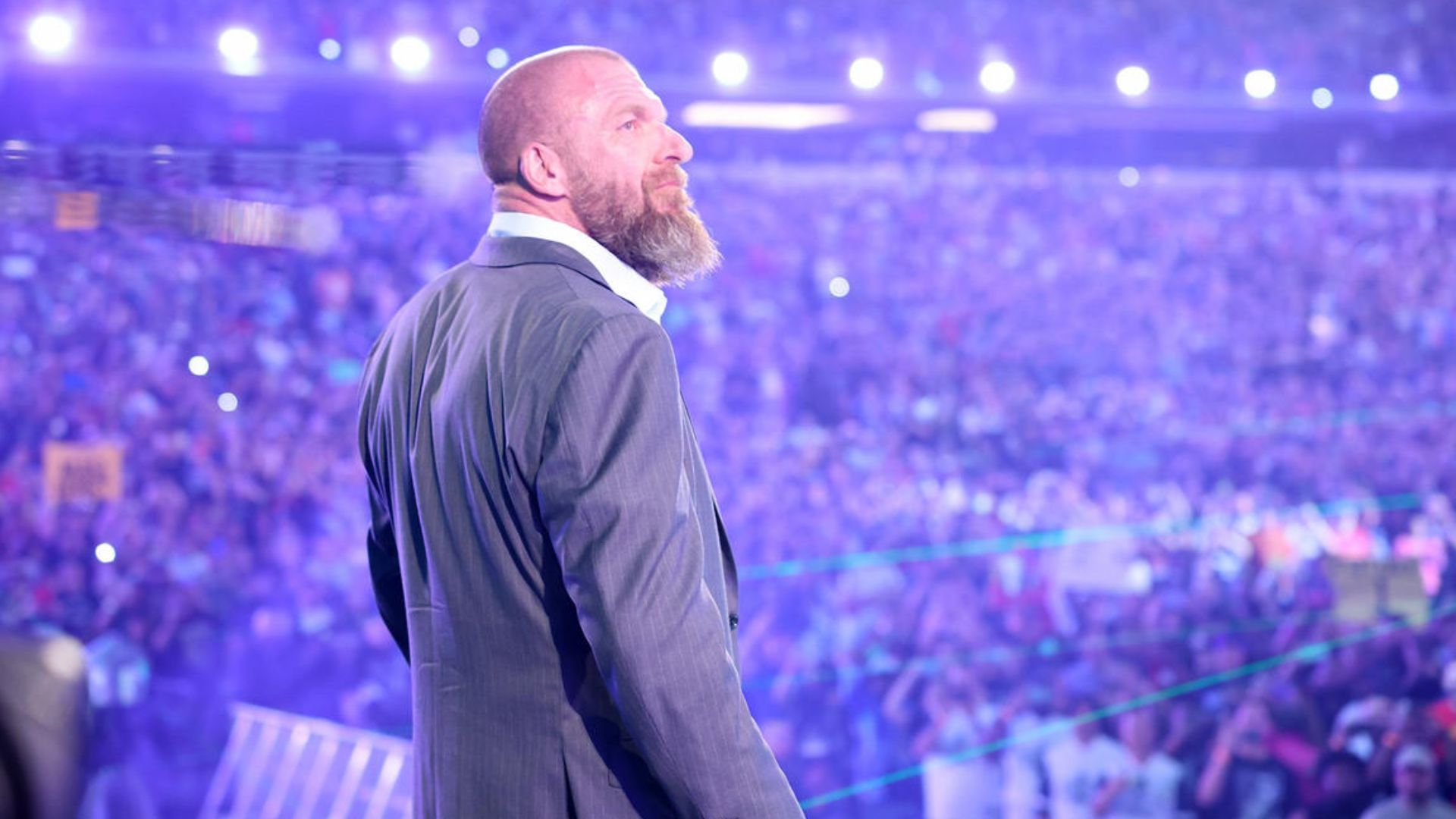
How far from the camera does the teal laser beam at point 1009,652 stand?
444cm

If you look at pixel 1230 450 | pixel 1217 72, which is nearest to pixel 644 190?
pixel 1230 450

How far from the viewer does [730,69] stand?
7.66 m

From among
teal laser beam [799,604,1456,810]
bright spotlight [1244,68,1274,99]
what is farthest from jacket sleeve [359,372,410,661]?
bright spotlight [1244,68,1274,99]

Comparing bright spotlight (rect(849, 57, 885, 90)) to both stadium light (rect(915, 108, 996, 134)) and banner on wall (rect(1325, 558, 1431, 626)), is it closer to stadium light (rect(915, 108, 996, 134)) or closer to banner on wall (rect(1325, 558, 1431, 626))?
stadium light (rect(915, 108, 996, 134))

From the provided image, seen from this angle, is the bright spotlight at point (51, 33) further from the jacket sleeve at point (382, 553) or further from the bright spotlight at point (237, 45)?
the jacket sleeve at point (382, 553)

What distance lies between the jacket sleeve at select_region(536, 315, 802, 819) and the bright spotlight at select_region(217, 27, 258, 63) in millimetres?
6094

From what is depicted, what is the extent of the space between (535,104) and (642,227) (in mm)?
140

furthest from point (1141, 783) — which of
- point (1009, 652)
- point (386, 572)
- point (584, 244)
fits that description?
point (584, 244)

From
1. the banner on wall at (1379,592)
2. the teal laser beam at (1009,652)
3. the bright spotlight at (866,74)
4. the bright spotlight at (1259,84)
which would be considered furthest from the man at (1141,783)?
the bright spotlight at (1259,84)

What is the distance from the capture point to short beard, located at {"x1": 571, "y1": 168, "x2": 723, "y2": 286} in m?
1.09

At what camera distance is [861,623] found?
→ 4.82 meters

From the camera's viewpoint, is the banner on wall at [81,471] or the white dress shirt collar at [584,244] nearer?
the white dress shirt collar at [584,244]

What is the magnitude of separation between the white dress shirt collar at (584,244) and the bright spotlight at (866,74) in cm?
721

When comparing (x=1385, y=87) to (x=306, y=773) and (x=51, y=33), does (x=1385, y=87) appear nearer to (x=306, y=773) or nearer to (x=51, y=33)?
(x=51, y=33)
